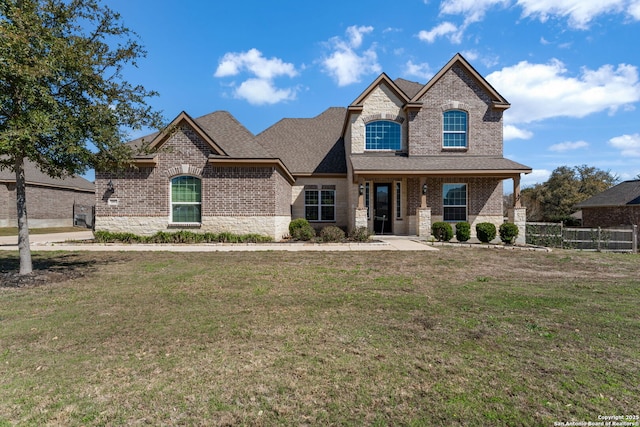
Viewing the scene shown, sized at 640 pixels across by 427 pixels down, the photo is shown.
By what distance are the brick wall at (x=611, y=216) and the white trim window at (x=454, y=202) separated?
1602cm

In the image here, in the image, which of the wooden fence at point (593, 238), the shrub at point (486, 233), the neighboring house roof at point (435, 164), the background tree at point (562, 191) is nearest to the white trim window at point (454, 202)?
the neighboring house roof at point (435, 164)

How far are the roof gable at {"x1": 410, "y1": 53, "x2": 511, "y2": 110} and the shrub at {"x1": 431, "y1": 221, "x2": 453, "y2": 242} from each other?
23.1ft

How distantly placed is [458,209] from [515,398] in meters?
15.9

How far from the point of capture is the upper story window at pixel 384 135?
717 inches

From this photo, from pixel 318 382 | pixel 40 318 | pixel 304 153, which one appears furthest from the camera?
pixel 304 153

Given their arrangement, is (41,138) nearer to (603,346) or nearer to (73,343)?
(73,343)

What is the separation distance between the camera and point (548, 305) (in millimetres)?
5727

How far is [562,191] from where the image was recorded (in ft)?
117

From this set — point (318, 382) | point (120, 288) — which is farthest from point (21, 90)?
point (318, 382)

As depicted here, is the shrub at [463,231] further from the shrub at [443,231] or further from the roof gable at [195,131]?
the roof gable at [195,131]

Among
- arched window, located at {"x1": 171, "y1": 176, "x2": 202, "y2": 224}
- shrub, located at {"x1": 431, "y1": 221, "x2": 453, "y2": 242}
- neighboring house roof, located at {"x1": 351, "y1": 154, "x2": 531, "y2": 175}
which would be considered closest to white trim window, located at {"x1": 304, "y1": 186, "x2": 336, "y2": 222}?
neighboring house roof, located at {"x1": 351, "y1": 154, "x2": 531, "y2": 175}

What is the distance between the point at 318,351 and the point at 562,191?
41.9 m

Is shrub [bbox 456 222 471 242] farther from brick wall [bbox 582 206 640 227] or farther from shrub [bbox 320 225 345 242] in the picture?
brick wall [bbox 582 206 640 227]

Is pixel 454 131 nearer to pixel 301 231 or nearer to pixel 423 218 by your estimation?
pixel 423 218
